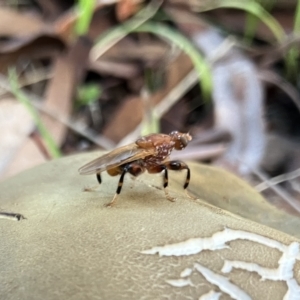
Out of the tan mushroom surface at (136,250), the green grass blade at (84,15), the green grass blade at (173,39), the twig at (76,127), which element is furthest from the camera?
the green grass blade at (84,15)

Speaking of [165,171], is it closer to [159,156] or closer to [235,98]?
[159,156]

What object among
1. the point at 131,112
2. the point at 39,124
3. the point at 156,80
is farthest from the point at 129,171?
the point at 156,80

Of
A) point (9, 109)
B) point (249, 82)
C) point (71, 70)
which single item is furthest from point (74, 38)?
point (249, 82)

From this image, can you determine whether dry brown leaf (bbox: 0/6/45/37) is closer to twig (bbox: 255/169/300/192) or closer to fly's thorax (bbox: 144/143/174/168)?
twig (bbox: 255/169/300/192)


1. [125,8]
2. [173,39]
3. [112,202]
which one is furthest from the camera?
[125,8]

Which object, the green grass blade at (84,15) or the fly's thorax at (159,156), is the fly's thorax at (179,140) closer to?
the fly's thorax at (159,156)

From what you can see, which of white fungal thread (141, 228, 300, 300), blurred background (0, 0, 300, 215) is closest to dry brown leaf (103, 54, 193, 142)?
blurred background (0, 0, 300, 215)

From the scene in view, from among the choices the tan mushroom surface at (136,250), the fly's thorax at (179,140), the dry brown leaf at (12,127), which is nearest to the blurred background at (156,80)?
the dry brown leaf at (12,127)
